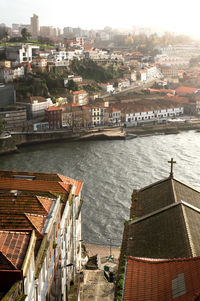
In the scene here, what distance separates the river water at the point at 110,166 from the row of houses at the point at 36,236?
926 centimetres

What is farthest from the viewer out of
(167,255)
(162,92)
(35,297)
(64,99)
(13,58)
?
(162,92)

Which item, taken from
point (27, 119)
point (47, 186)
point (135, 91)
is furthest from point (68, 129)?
point (47, 186)

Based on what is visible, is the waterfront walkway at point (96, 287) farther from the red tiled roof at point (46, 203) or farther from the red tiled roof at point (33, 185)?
the red tiled roof at point (46, 203)

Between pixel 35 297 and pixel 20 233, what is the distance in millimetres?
1818

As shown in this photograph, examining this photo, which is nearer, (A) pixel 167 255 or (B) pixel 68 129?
(A) pixel 167 255

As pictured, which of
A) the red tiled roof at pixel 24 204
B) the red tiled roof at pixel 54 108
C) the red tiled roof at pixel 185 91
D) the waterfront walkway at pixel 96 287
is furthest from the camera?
the red tiled roof at pixel 185 91

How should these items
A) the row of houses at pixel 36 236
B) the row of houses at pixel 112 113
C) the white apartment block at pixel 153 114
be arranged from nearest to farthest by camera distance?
1. the row of houses at pixel 36 236
2. the row of houses at pixel 112 113
3. the white apartment block at pixel 153 114

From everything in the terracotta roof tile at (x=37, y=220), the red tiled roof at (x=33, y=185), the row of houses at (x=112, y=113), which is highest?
the terracotta roof tile at (x=37, y=220)

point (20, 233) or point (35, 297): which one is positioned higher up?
point (20, 233)

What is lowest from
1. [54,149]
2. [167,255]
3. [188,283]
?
[54,149]

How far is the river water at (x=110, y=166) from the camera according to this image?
26.5 m

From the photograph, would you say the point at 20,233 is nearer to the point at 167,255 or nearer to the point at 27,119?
the point at 167,255

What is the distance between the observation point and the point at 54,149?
47.2 m

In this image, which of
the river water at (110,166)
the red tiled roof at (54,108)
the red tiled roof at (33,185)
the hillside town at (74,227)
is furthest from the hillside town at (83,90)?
the red tiled roof at (33,185)
